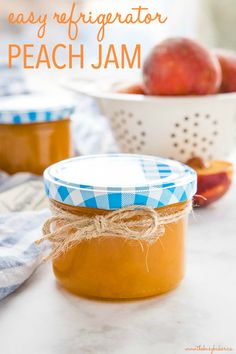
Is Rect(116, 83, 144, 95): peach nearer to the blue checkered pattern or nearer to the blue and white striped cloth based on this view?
the blue checkered pattern

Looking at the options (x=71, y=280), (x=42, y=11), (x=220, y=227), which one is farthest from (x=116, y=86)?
(x=42, y=11)

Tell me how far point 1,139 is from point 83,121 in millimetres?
280

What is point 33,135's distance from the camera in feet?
3.02

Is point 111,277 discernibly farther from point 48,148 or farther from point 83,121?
point 83,121

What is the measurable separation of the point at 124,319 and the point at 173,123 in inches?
17.0

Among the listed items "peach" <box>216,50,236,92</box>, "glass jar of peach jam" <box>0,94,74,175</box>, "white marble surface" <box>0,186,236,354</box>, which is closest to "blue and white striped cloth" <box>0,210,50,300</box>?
"white marble surface" <box>0,186,236,354</box>

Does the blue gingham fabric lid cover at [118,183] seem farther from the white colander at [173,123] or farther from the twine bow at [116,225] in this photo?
the white colander at [173,123]

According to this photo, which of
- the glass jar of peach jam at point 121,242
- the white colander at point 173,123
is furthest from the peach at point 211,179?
the glass jar of peach jam at point 121,242

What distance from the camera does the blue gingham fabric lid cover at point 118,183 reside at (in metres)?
0.55

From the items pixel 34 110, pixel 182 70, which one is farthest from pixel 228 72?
pixel 34 110

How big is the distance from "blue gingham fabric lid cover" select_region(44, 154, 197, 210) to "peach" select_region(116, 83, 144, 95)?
0.30m

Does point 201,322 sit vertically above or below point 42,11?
below

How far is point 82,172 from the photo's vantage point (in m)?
0.63

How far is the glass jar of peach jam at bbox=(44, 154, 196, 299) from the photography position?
56 cm
